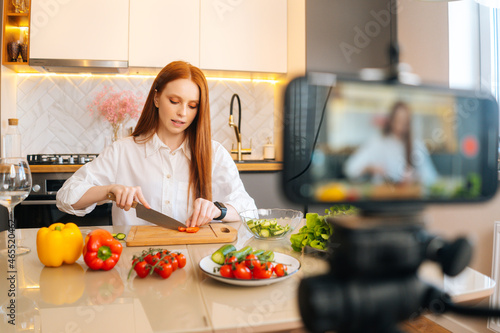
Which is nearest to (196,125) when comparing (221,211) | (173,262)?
(221,211)

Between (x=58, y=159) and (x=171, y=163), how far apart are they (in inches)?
58.6

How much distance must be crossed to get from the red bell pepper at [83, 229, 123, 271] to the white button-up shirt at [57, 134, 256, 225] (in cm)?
77

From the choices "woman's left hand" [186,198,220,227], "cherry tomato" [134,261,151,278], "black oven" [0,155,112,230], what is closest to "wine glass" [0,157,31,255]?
"cherry tomato" [134,261,151,278]

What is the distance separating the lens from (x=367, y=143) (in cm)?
23

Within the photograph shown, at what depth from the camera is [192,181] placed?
6.12 feet

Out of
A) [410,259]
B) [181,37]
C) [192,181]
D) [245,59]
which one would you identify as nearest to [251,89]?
[245,59]

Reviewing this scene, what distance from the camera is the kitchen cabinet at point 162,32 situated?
9.80 feet

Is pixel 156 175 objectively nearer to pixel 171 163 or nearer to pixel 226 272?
pixel 171 163

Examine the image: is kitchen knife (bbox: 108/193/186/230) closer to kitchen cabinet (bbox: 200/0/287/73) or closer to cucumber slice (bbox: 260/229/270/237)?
cucumber slice (bbox: 260/229/270/237)

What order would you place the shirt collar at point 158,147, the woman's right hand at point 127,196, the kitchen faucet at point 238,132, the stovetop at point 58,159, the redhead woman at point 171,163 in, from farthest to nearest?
the kitchen faucet at point 238,132 < the stovetop at point 58,159 < the shirt collar at point 158,147 < the redhead woman at point 171,163 < the woman's right hand at point 127,196

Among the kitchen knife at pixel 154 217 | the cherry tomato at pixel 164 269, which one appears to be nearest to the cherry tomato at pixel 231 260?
the cherry tomato at pixel 164 269

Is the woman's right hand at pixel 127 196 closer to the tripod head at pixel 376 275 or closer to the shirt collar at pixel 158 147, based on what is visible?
the shirt collar at pixel 158 147

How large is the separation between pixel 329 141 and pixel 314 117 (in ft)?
0.05

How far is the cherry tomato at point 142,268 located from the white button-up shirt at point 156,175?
2.82ft
